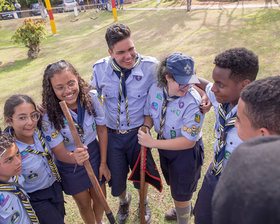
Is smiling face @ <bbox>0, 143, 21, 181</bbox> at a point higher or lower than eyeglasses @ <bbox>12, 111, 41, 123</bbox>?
lower

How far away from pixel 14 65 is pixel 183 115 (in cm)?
1064

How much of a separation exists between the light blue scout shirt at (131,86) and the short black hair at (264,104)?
4.83ft

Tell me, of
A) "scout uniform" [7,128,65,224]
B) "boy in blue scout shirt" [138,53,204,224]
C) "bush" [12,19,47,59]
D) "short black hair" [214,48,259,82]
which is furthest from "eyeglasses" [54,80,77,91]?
"bush" [12,19,47,59]

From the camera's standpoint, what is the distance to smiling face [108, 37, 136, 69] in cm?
244

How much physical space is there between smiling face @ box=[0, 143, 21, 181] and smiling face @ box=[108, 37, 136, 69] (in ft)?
4.41

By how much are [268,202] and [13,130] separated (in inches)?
86.3

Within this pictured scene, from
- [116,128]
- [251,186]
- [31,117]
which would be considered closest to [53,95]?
[31,117]

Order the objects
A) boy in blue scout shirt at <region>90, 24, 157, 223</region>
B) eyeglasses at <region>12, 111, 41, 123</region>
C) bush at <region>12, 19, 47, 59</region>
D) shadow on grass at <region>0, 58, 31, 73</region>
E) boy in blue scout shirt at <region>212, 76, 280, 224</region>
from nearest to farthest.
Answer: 1. boy in blue scout shirt at <region>212, 76, 280, 224</region>
2. eyeglasses at <region>12, 111, 41, 123</region>
3. boy in blue scout shirt at <region>90, 24, 157, 223</region>
4. shadow on grass at <region>0, 58, 31, 73</region>
5. bush at <region>12, 19, 47, 59</region>

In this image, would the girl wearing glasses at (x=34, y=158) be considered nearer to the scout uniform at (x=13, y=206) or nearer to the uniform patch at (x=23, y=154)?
the uniform patch at (x=23, y=154)

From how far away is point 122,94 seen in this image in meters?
2.61

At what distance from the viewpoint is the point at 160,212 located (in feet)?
10.2

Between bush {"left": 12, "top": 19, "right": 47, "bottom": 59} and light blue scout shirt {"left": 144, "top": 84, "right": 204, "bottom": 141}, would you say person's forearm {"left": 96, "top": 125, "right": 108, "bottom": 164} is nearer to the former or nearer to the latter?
light blue scout shirt {"left": 144, "top": 84, "right": 204, "bottom": 141}

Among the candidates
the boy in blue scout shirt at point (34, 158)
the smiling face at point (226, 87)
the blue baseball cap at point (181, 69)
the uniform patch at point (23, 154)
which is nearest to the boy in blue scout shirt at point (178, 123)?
the blue baseball cap at point (181, 69)

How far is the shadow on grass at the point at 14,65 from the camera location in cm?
1009
